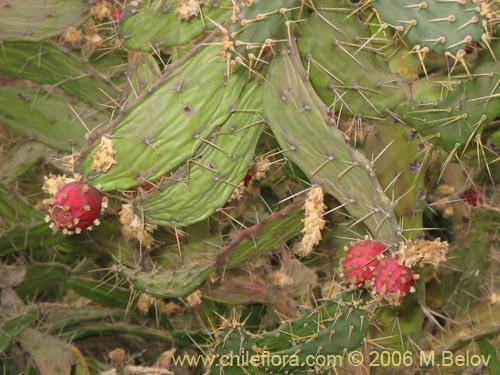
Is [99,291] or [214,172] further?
[99,291]

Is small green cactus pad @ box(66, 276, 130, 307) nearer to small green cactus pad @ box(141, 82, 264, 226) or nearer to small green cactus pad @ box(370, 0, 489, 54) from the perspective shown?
small green cactus pad @ box(141, 82, 264, 226)

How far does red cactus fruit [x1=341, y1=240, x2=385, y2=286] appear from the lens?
133 centimetres

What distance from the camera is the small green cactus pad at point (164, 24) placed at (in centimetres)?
139

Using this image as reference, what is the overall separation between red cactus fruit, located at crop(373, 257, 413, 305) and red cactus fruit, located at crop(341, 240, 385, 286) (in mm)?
15

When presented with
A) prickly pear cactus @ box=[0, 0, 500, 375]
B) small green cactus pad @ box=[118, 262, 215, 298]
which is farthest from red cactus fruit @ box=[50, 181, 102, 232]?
small green cactus pad @ box=[118, 262, 215, 298]

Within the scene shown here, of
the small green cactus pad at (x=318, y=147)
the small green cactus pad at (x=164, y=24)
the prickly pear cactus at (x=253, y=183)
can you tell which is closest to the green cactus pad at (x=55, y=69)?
the prickly pear cactus at (x=253, y=183)

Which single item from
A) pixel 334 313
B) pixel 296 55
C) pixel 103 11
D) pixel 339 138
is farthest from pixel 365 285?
pixel 103 11

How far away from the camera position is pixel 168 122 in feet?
4.26

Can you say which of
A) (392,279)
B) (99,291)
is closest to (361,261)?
(392,279)

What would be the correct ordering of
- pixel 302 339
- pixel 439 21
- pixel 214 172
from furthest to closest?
pixel 302 339 → pixel 214 172 → pixel 439 21

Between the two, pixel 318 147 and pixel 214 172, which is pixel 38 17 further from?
pixel 318 147

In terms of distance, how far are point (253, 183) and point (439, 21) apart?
0.68m

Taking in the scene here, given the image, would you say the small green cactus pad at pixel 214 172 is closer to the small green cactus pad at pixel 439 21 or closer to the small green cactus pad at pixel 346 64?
the small green cactus pad at pixel 346 64

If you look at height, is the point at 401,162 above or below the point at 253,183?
above
